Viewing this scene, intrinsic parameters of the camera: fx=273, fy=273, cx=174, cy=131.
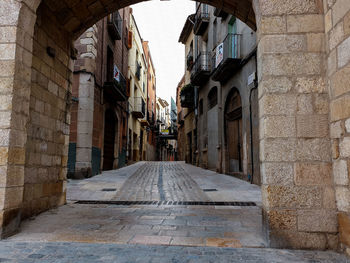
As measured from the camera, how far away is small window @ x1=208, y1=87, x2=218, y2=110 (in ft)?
44.4

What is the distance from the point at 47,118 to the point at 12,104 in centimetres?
138

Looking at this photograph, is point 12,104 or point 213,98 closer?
point 12,104

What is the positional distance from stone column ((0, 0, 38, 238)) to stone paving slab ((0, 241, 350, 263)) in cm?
51

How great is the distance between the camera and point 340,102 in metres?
2.84

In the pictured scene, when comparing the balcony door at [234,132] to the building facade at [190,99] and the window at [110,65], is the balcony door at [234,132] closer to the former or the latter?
the window at [110,65]

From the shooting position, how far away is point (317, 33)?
3.21 metres

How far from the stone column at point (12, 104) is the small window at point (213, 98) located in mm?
10630

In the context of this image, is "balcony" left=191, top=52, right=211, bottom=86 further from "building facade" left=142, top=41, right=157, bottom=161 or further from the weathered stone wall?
"building facade" left=142, top=41, right=157, bottom=161

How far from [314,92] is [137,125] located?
64.1 ft

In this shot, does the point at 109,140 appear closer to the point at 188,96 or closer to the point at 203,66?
the point at 203,66

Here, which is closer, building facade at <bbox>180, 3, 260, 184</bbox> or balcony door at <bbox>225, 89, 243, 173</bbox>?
building facade at <bbox>180, 3, 260, 184</bbox>

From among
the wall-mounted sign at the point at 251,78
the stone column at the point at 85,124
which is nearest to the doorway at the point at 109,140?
the stone column at the point at 85,124

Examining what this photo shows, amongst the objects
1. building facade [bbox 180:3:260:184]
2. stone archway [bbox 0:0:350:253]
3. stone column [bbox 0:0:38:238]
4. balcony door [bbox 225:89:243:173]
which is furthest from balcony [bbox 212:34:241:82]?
stone column [bbox 0:0:38:238]

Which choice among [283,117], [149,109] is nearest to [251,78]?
[283,117]
